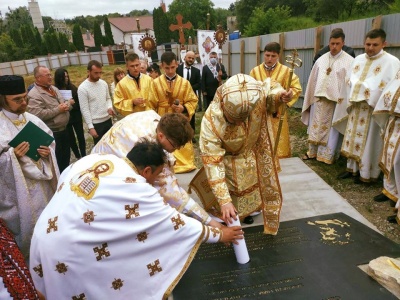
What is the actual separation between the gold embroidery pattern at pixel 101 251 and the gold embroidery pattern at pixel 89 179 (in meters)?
0.30

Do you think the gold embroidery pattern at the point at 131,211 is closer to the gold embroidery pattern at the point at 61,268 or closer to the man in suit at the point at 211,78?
the gold embroidery pattern at the point at 61,268

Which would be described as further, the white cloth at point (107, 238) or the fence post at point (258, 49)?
the fence post at point (258, 49)

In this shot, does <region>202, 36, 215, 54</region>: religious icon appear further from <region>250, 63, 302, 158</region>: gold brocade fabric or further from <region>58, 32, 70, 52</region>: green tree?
<region>58, 32, 70, 52</region>: green tree

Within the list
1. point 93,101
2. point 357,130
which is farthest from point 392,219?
point 93,101

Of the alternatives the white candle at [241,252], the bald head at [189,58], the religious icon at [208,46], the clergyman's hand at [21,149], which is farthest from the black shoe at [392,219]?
the religious icon at [208,46]

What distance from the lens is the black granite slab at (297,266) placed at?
2266 mm

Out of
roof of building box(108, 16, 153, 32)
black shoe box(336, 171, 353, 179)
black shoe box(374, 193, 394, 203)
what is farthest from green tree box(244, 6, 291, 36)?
roof of building box(108, 16, 153, 32)

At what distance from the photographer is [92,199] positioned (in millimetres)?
1771

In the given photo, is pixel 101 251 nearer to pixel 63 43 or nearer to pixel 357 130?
pixel 357 130

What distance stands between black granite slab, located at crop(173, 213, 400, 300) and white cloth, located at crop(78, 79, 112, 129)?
3.22 meters

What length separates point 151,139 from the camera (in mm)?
2545

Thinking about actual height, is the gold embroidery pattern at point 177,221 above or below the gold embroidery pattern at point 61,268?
above

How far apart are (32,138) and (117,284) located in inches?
68.4

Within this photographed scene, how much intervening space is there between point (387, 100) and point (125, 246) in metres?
3.33
